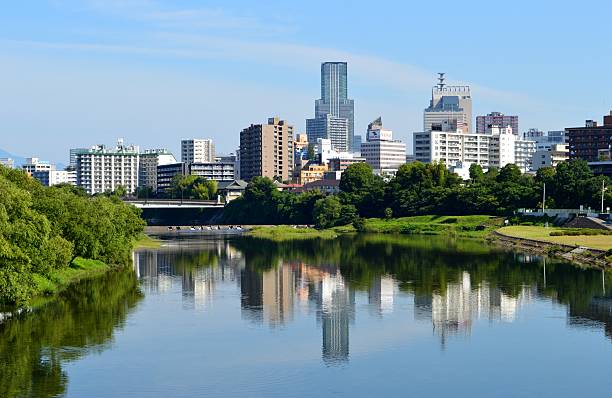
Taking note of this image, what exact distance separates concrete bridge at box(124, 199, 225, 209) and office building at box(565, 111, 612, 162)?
56.5 m

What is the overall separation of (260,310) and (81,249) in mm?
12871

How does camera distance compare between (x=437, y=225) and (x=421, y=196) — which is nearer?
(x=437, y=225)

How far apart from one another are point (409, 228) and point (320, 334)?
A: 7364cm

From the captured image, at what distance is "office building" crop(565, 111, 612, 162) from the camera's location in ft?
505

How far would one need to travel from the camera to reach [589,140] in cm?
15588

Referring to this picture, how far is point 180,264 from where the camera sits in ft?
232

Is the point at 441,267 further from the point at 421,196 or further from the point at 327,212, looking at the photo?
the point at 327,212

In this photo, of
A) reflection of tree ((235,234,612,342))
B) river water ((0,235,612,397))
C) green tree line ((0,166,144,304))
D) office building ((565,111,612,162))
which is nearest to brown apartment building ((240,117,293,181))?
office building ((565,111,612,162))

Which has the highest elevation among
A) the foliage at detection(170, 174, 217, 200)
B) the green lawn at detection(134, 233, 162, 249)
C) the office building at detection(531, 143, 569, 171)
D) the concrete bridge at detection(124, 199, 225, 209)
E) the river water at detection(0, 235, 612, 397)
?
the office building at detection(531, 143, 569, 171)

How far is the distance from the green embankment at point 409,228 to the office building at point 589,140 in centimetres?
4924

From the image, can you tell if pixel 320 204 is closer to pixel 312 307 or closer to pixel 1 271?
pixel 312 307

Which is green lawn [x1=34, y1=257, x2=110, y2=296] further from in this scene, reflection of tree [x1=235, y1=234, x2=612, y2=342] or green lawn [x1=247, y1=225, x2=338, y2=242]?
green lawn [x1=247, y1=225, x2=338, y2=242]

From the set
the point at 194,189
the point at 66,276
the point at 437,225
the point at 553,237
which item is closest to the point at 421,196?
the point at 437,225

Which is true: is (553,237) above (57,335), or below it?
above
